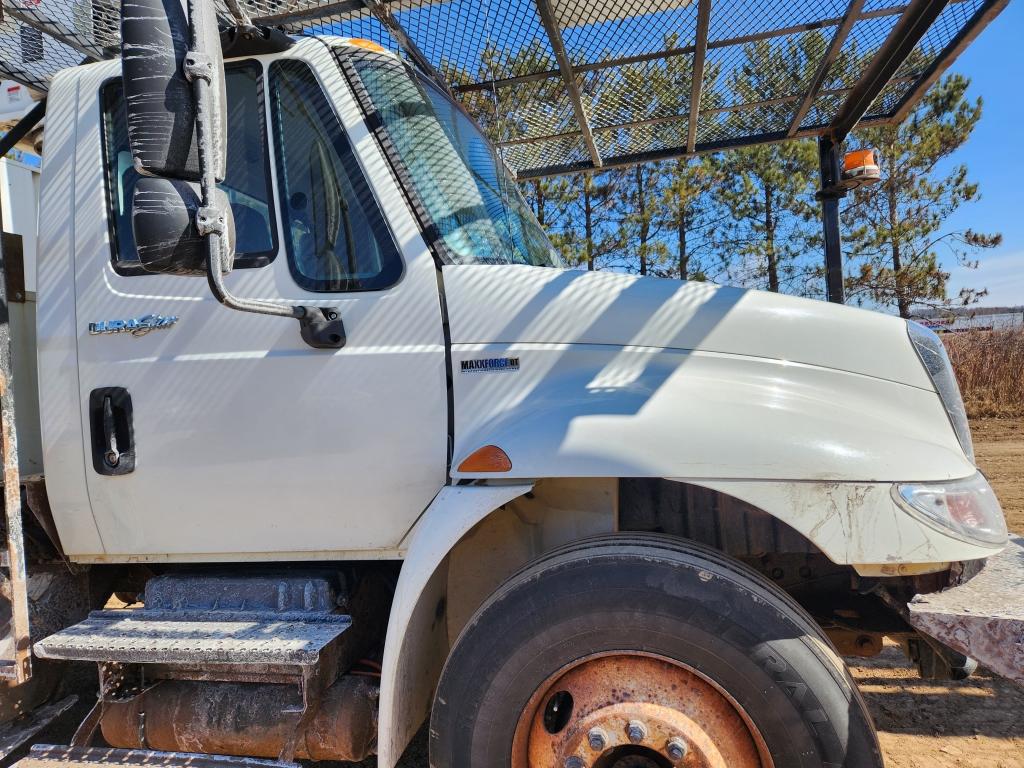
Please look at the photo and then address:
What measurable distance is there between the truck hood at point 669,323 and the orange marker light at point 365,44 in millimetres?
941

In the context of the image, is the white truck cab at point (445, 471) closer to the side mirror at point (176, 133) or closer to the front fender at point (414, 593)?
the front fender at point (414, 593)

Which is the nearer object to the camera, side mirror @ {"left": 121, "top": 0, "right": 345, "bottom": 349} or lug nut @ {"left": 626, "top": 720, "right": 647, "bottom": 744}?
side mirror @ {"left": 121, "top": 0, "right": 345, "bottom": 349}

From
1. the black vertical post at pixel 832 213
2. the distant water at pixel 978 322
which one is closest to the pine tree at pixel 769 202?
the distant water at pixel 978 322

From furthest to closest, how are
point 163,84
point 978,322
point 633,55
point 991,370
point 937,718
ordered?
point 978,322
point 991,370
point 633,55
point 937,718
point 163,84

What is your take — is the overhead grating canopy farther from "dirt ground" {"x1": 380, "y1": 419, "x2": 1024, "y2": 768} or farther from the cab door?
"dirt ground" {"x1": 380, "y1": 419, "x2": 1024, "y2": 768}

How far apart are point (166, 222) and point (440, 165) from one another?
3.39 feet

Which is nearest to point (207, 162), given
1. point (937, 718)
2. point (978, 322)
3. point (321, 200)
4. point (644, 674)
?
point (321, 200)

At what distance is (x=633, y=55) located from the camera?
137 inches

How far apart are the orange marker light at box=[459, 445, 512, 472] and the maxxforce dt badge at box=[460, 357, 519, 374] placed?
257mm

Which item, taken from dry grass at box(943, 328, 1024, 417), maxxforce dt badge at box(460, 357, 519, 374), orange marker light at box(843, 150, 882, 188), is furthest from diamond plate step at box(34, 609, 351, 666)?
dry grass at box(943, 328, 1024, 417)

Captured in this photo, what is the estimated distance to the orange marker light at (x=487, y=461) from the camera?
1896 mm

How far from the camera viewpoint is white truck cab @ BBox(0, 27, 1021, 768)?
5.72 ft

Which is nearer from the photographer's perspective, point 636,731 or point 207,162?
point 207,162

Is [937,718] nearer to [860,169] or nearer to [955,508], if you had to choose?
[955,508]
